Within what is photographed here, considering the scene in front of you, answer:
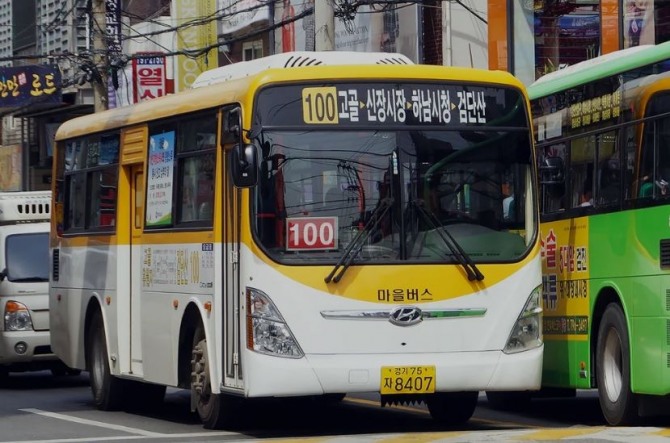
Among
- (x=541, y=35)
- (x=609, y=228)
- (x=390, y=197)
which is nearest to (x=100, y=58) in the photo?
(x=541, y=35)

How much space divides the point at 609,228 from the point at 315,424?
3.26m

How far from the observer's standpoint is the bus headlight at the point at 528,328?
41.1 ft

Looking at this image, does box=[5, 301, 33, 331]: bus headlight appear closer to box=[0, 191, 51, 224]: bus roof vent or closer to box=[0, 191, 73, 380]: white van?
box=[0, 191, 73, 380]: white van

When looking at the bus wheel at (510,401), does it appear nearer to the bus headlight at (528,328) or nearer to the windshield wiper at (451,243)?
the bus headlight at (528,328)

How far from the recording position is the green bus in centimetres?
1237

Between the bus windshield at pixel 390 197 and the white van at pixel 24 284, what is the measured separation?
324 inches

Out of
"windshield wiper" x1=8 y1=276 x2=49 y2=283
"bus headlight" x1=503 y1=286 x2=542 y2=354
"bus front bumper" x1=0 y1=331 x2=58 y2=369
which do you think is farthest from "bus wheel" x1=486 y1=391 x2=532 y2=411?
"windshield wiper" x1=8 y1=276 x2=49 y2=283

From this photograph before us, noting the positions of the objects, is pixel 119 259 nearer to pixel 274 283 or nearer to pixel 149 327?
pixel 149 327

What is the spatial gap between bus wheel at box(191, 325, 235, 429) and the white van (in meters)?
6.46

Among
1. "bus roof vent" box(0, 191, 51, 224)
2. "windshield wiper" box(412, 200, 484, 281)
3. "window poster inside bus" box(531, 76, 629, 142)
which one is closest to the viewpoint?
"windshield wiper" box(412, 200, 484, 281)

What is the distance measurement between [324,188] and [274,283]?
2.73ft

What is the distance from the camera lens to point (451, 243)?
41.0ft

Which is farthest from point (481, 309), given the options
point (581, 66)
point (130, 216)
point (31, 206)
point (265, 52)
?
point (265, 52)

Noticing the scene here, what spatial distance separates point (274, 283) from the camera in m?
12.2
